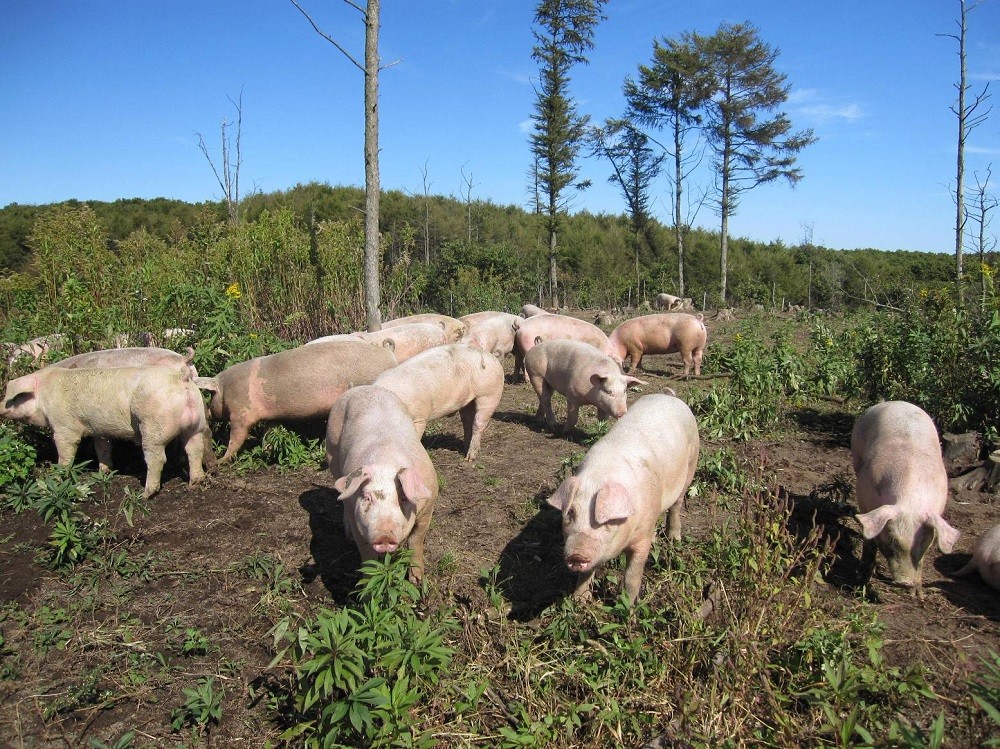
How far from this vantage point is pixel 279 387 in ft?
21.7

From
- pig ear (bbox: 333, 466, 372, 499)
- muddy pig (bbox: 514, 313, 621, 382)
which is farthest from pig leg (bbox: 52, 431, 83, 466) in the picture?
muddy pig (bbox: 514, 313, 621, 382)

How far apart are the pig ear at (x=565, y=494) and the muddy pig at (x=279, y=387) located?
11.8 ft

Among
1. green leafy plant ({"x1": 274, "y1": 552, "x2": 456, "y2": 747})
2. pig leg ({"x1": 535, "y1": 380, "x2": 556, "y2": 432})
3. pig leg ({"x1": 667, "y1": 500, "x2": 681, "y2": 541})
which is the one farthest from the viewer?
pig leg ({"x1": 535, "y1": 380, "x2": 556, "y2": 432})

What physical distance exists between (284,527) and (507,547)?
175 cm

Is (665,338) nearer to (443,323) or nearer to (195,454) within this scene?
(443,323)

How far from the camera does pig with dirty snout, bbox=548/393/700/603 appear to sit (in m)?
3.52

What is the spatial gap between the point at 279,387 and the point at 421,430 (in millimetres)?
1580

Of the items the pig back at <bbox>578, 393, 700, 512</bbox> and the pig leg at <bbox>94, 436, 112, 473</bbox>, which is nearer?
the pig back at <bbox>578, 393, 700, 512</bbox>

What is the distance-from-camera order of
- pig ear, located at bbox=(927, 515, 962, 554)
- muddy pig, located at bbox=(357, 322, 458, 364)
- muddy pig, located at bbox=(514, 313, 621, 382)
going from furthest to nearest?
1. muddy pig, located at bbox=(514, 313, 621, 382)
2. muddy pig, located at bbox=(357, 322, 458, 364)
3. pig ear, located at bbox=(927, 515, 962, 554)

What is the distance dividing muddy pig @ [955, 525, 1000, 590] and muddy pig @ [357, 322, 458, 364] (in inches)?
233

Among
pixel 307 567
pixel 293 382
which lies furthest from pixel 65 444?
pixel 307 567

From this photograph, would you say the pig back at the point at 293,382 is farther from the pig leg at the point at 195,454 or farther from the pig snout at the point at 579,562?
the pig snout at the point at 579,562

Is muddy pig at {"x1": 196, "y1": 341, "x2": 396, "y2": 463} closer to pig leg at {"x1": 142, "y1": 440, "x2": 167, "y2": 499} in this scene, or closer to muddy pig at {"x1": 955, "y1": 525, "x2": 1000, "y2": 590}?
pig leg at {"x1": 142, "y1": 440, "x2": 167, "y2": 499}

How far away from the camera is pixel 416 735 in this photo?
9.62 feet
